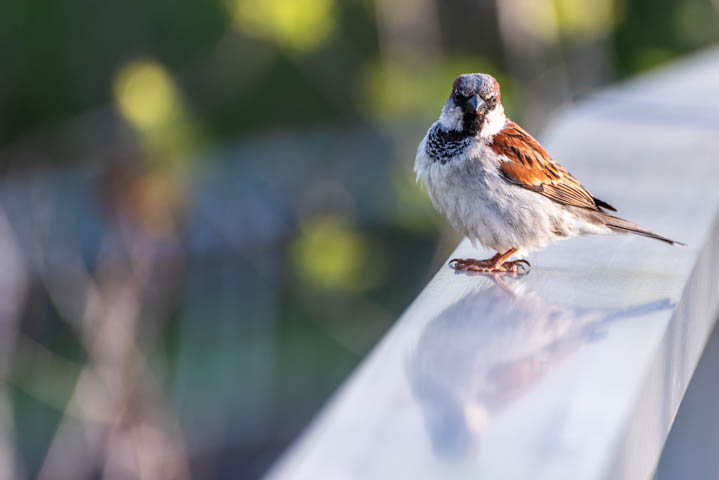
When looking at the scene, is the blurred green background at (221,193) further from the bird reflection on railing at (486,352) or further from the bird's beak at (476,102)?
the bird reflection on railing at (486,352)

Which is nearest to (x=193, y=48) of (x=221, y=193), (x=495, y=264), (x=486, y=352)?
(x=221, y=193)

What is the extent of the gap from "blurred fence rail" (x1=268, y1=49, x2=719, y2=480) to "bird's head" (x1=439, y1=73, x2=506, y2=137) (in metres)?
0.37

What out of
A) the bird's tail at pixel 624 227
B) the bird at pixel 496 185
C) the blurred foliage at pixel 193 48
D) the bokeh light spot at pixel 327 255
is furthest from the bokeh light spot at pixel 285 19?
the bird's tail at pixel 624 227

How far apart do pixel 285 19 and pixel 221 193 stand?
2.01m

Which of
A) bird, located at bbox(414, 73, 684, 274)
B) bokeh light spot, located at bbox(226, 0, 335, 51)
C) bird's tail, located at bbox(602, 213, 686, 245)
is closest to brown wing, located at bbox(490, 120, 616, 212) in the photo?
bird, located at bbox(414, 73, 684, 274)

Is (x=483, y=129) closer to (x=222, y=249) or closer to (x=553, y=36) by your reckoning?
(x=553, y=36)

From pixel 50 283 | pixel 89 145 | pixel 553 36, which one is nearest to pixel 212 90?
pixel 89 145

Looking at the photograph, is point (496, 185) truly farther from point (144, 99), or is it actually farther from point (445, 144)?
point (144, 99)

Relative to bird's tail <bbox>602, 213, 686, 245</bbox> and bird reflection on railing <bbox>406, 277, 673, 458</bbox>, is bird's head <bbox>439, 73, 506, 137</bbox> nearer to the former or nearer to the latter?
bird's tail <bbox>602, 213, 686, 245</bbox>

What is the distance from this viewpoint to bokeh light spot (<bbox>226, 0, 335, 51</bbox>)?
12.2 feet

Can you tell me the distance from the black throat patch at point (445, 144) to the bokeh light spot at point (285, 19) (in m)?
1.60

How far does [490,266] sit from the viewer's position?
197 cm

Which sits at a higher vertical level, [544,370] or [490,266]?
[490,266]

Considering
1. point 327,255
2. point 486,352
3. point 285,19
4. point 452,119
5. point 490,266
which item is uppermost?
point 285,19
